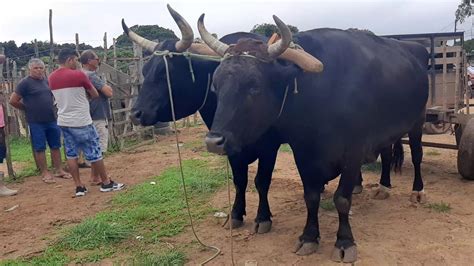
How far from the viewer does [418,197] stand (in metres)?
5.28

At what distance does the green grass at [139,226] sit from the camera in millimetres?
4117

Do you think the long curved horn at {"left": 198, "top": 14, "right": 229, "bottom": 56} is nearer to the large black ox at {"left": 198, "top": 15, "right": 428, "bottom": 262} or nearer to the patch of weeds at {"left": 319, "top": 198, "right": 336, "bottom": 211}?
the large black ox at {"left": 198, "top": 15, "right": 428, "bottom": 262}

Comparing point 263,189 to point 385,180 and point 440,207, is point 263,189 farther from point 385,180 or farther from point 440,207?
point 440,207

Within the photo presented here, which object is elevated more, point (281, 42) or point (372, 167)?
point (281, 42)

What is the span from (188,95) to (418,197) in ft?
9.11

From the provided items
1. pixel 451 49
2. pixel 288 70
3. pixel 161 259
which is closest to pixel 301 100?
pixel 288 70

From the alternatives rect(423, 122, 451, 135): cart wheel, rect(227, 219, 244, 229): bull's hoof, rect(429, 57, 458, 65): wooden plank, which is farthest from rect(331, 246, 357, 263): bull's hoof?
rect(423, 122, 451, 135): cart wheel

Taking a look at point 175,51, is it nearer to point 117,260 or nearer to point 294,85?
point 294,85

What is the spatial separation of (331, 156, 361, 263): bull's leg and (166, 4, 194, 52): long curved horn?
5.77 ft

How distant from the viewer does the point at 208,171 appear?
7027mm

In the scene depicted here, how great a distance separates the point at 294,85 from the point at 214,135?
0.77 m

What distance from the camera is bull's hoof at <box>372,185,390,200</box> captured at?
5.48 metres

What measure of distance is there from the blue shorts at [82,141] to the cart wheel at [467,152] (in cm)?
453

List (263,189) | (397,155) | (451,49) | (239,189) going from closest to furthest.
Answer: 1. (263,189)
2. (239,189)
3. (451,49)
4. (397,155)
